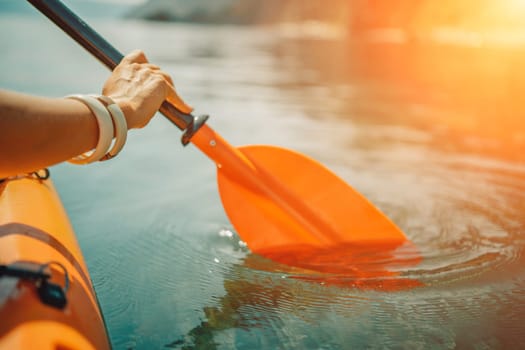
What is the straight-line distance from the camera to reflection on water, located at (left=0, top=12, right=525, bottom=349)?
1687 millimetres

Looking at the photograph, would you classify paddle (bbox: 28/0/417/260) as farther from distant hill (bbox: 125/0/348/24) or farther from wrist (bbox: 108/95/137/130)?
distant hill (bbox: 125/0/348/24)

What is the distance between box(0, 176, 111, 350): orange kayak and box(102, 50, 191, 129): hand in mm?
406

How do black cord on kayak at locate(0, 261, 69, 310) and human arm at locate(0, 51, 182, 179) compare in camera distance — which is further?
black cord on kayak at locate(0, 261, 69, 310)

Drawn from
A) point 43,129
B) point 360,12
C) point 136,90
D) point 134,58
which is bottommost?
point 43,129

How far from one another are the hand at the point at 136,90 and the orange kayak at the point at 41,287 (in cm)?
41

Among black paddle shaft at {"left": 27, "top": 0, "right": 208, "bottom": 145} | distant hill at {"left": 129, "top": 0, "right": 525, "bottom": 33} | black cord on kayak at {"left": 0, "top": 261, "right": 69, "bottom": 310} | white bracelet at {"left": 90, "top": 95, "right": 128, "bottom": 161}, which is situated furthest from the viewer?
distant hill at {"left": 129, "top": 0, "right": 525, "bottom": 33}

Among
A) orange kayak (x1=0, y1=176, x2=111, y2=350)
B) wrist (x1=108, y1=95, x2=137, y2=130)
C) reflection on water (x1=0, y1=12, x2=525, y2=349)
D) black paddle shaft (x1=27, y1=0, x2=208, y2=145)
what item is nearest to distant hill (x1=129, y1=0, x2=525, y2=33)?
reflection on water (x1=0, y1=12, x2=525, y2=349)

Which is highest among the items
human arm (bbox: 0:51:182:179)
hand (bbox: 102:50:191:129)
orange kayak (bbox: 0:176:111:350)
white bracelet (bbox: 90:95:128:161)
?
hand (bbox: 102:50:191:129)

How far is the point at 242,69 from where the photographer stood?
29.0ft

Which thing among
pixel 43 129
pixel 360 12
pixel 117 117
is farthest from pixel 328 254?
pixel 360 12

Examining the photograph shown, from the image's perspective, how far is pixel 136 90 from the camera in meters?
1.47

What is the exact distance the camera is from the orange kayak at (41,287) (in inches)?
40.1

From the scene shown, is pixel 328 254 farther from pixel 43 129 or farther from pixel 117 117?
pixel 43 129

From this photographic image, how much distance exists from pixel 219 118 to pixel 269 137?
77 centimetres
